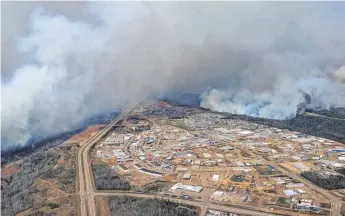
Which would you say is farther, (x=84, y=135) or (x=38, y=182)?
(x=84, y=135)

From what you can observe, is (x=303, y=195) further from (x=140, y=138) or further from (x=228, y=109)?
(x=228, y=109)

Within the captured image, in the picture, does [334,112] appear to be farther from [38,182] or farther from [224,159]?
[38,182]

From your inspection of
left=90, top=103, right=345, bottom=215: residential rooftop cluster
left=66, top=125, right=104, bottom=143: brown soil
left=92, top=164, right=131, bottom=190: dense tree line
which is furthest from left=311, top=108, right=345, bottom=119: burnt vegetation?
left=92, top=164, right=131, bottom=190: dense tree line

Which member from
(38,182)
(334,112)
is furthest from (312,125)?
(38,182)

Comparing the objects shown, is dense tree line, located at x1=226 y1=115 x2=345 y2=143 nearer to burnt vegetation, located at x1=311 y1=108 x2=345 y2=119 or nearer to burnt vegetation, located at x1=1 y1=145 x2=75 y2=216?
burnt vegetation, located at x1=311 y1=108 x2=345 y2=119

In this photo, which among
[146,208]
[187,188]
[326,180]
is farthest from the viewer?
[326,180]

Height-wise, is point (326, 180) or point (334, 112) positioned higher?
point (334, 112)
